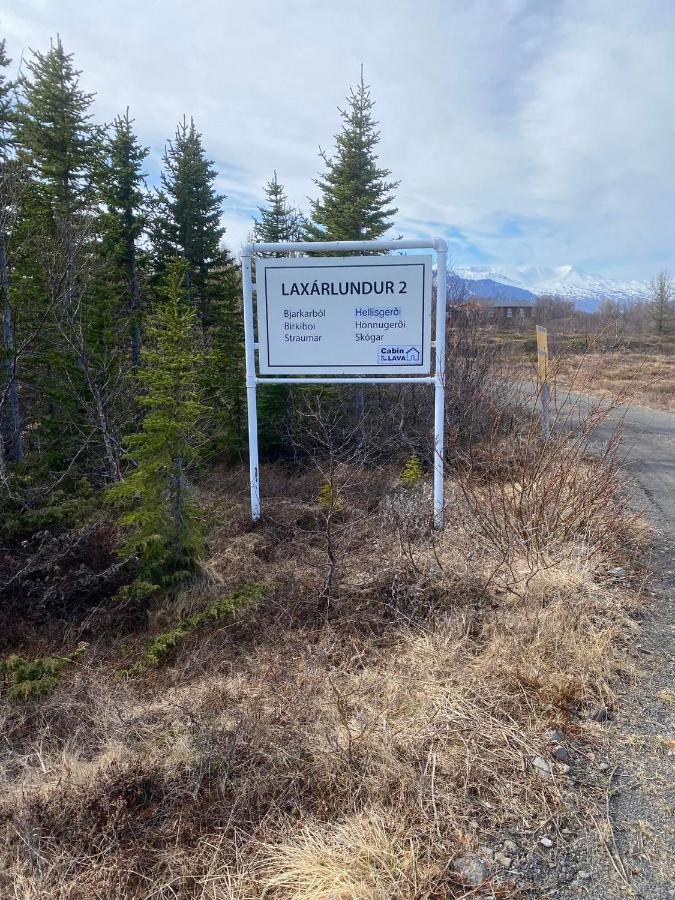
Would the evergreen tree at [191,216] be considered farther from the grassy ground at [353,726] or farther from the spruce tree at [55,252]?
the grassy ground at [353,726]

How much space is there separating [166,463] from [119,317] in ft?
25.6

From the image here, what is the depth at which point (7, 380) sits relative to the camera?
8070 millimetres

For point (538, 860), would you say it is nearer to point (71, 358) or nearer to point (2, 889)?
point (2, 889)

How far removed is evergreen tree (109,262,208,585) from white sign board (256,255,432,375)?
4.38 feet

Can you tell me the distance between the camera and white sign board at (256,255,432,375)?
589 cm

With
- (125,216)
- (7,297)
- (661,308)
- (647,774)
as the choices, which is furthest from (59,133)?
(661,308)

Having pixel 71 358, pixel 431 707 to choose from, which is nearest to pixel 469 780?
pixel 431 707

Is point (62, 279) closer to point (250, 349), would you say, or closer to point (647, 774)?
point (250, 349)

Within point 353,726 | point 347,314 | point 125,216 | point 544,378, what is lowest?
point 353,726

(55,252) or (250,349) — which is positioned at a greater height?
(55,252)

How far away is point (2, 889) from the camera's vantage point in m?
1.95

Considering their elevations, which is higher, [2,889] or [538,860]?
[538,860]

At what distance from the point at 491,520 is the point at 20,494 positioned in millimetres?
5127

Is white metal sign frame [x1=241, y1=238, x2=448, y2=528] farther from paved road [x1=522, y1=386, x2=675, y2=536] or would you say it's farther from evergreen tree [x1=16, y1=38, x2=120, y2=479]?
evergreen tree [x1=16, y1=38, x2=120, y2=479]
